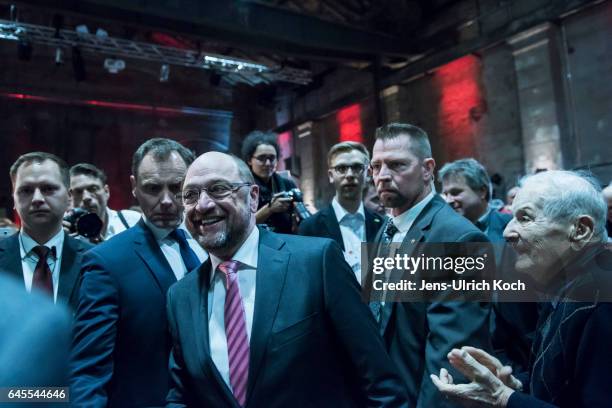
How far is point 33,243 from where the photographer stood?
8.31 ft

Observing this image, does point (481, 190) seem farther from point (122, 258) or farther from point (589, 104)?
point (589, 104)

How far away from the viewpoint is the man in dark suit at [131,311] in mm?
1796

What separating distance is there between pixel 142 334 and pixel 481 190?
2.63m

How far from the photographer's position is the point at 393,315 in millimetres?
2131

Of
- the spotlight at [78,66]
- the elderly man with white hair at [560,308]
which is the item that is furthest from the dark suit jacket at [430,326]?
the spotlight at [78,66]

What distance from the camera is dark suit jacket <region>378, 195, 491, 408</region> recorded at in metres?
1.90

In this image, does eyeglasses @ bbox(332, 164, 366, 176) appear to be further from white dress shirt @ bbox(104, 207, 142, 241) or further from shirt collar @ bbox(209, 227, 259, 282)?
shirt collar @ bbox(209, 227, 259, 282)

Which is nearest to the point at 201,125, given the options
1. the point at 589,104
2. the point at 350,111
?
the point at 350,111

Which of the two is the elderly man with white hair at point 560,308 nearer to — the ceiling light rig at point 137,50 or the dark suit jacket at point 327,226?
the dark suit jacket at point 327,226

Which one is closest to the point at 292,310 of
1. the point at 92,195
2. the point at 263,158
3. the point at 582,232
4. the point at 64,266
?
the point at 582,232

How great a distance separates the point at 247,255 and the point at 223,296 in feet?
0.58

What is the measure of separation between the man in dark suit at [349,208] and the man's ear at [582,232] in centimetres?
196

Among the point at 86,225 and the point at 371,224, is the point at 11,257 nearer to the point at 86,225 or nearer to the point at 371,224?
the point at 86,225

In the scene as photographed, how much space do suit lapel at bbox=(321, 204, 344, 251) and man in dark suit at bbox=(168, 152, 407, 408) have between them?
1.67 metres
